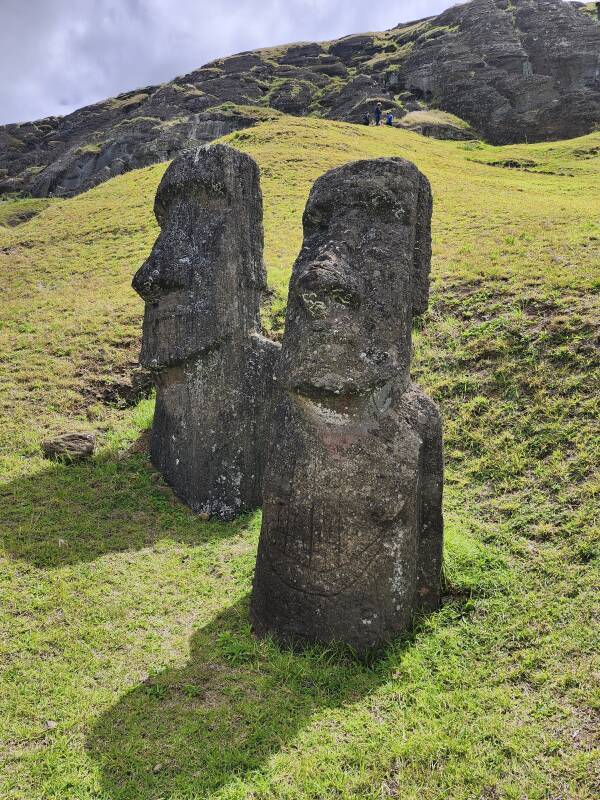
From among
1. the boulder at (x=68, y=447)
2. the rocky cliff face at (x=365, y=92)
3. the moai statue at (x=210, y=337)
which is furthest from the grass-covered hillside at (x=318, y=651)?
the rocky cliff face at (x=365, y=92)

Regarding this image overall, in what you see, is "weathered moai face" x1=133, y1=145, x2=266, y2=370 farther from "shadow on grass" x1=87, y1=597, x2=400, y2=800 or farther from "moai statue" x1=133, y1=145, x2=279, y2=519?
"shadow on grass" x1=87, y1=597, x2=400, y2=800

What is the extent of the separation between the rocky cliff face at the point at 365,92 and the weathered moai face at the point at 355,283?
41.3 metres

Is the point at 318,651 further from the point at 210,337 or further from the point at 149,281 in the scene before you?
the point at 149,281

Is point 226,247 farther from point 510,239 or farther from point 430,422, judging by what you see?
point 510,239

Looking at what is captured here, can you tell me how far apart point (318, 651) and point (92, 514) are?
135 inches

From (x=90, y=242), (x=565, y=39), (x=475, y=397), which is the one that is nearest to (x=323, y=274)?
(x=475, y=397)

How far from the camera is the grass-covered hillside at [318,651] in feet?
12.3

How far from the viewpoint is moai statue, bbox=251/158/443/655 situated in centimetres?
450

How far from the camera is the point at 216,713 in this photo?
417 cm

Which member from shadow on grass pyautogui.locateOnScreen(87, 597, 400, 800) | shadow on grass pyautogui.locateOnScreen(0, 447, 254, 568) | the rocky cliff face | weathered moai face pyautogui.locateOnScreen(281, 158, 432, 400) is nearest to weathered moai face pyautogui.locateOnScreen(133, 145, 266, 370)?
shadow on grass pyautogui.locateOnScreen(0, 447, 254, 568)

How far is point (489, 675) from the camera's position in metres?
4.39

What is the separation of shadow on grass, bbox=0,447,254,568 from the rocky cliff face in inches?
1544

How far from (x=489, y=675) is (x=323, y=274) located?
293 cm

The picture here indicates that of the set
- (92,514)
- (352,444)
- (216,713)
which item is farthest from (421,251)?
(92,514)
